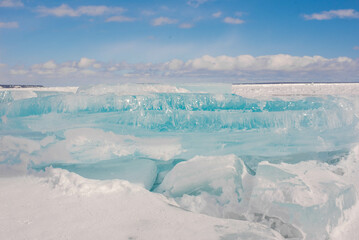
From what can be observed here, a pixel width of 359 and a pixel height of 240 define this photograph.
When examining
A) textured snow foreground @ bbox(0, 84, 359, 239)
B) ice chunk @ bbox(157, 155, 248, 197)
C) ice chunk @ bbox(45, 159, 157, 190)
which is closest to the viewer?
textured snow foreground @ bbox(0, 84, 359, 239)

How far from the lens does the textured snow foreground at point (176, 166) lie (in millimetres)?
2289

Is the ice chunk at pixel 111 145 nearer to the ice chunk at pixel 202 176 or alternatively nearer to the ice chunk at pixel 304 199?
the ice chunk at pixel 202 176

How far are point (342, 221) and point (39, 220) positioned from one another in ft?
8.38

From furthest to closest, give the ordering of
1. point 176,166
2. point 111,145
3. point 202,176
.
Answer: point 111,145 → point 176,166 → point 202,176

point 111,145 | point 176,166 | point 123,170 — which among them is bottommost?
point 123,170

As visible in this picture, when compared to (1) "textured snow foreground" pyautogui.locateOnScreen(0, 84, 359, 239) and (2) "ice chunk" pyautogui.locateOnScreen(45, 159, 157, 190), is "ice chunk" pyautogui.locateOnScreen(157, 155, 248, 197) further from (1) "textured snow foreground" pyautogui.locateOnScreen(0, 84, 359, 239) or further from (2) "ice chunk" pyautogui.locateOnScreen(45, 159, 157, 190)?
(2) "ice chunk" pyautogui.locateOnScreen(45, 159, 157, 190)

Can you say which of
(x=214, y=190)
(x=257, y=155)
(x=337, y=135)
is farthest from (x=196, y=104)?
(x=337, y=135)

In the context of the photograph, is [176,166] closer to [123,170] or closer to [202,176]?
[202,176]

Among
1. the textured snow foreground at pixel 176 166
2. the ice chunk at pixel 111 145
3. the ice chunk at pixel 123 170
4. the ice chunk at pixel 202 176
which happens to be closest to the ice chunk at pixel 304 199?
the textured snow foreground at pixel 176 166

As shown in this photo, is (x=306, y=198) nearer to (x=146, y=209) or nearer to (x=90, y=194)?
(x=146, y=209)

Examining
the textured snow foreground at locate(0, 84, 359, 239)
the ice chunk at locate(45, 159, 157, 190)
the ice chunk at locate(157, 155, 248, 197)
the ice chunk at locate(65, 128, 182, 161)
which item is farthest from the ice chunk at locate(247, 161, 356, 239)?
the ice chunk at locate(65, 128, 182, 161)

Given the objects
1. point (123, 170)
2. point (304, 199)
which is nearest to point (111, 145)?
point (123, 170)

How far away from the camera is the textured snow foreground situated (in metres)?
2.29

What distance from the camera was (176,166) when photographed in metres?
3.45
